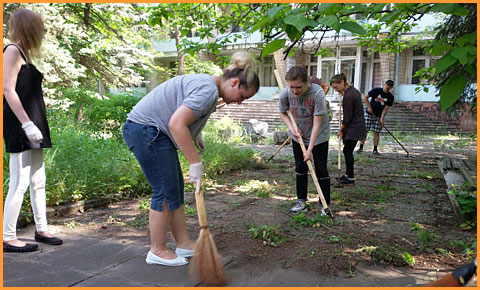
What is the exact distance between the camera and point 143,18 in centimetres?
1550

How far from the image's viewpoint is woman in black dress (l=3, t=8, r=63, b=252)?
9.82 feet

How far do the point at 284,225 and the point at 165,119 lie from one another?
6.11 feet

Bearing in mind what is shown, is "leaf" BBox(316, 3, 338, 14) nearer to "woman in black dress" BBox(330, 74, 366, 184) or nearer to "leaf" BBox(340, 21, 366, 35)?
"leaf" BBox(340, 21, 366, 35)

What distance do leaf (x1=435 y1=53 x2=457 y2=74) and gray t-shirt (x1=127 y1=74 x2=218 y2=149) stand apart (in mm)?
1411

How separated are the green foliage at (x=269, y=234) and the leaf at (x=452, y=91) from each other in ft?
5.91

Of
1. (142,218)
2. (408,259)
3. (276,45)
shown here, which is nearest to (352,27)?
(276,45)

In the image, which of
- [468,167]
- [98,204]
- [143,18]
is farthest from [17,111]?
[143,18]

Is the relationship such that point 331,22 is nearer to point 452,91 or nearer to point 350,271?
point 452,91

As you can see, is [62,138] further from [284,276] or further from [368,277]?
[368,277]

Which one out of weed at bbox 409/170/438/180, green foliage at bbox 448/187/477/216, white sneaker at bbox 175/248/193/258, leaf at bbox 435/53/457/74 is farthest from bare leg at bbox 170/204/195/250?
weed at bbox 409/170/438/180

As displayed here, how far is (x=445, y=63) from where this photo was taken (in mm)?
2295

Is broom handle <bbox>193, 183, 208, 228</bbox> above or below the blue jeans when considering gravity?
below

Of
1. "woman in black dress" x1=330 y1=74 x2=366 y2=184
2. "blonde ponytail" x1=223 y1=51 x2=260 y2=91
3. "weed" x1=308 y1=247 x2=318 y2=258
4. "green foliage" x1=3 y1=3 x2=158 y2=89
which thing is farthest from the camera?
"green foliage" x1=3 y1=3 x2=158 y2=89

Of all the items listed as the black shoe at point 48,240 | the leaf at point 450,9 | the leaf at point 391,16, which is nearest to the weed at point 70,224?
the black shoe at point 48,240
